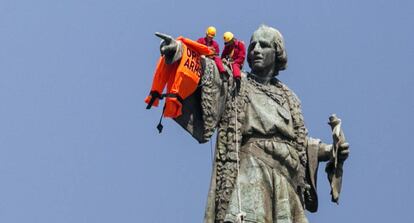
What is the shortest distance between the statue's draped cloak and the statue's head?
0.36 meters

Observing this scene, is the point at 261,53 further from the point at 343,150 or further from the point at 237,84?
the point at 343,150

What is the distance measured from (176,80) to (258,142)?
5.64 ft

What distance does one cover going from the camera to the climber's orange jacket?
94.3 feet

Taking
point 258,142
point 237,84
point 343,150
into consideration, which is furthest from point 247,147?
point 343,150

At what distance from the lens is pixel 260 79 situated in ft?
99.3

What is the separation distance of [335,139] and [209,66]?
2.32 meters

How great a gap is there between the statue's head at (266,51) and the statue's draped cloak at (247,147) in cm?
36

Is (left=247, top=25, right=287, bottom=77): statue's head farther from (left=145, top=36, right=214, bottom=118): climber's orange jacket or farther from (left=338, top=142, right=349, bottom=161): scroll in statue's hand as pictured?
(left=338, top=142, right=349, bottom=161): scroll in statue's hand

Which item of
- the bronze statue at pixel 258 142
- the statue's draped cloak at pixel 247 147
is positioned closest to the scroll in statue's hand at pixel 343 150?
the bronze statue at pixel 258 142

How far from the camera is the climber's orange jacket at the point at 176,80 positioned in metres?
28.7

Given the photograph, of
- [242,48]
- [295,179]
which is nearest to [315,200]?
[295,179]

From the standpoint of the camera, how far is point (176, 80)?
1131 inches

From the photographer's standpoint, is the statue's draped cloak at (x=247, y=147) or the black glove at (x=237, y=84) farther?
the black glove at (x=237, y=84)

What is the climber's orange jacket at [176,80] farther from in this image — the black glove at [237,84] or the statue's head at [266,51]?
the statue's head at [266,51]
